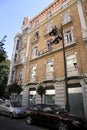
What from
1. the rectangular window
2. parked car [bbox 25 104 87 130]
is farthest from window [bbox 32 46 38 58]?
parked car [bbox 25 104 87 130]

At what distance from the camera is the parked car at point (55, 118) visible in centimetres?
786

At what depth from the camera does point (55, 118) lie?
862 cm

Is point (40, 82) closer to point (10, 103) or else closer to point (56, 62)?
point (56, 62)

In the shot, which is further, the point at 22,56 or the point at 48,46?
the point at 22,56

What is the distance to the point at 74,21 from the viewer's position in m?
18.1

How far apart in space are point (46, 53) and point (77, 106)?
850cm

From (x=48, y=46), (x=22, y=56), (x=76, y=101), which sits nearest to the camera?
(x=76, y=101)

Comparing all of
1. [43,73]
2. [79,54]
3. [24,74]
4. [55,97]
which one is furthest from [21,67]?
[79,54]

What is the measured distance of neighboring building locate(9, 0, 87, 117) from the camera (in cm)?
1552

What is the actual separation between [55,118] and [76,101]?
7.30 meters

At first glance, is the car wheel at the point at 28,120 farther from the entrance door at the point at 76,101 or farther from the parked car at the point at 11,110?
the entrance door at the point at 76,101

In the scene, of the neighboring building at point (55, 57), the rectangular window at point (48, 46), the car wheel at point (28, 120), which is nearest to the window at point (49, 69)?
the neighboring building at point (55, 57)

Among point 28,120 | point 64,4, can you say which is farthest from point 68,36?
point 28,120

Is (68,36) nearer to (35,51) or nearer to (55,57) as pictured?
(55,57)
